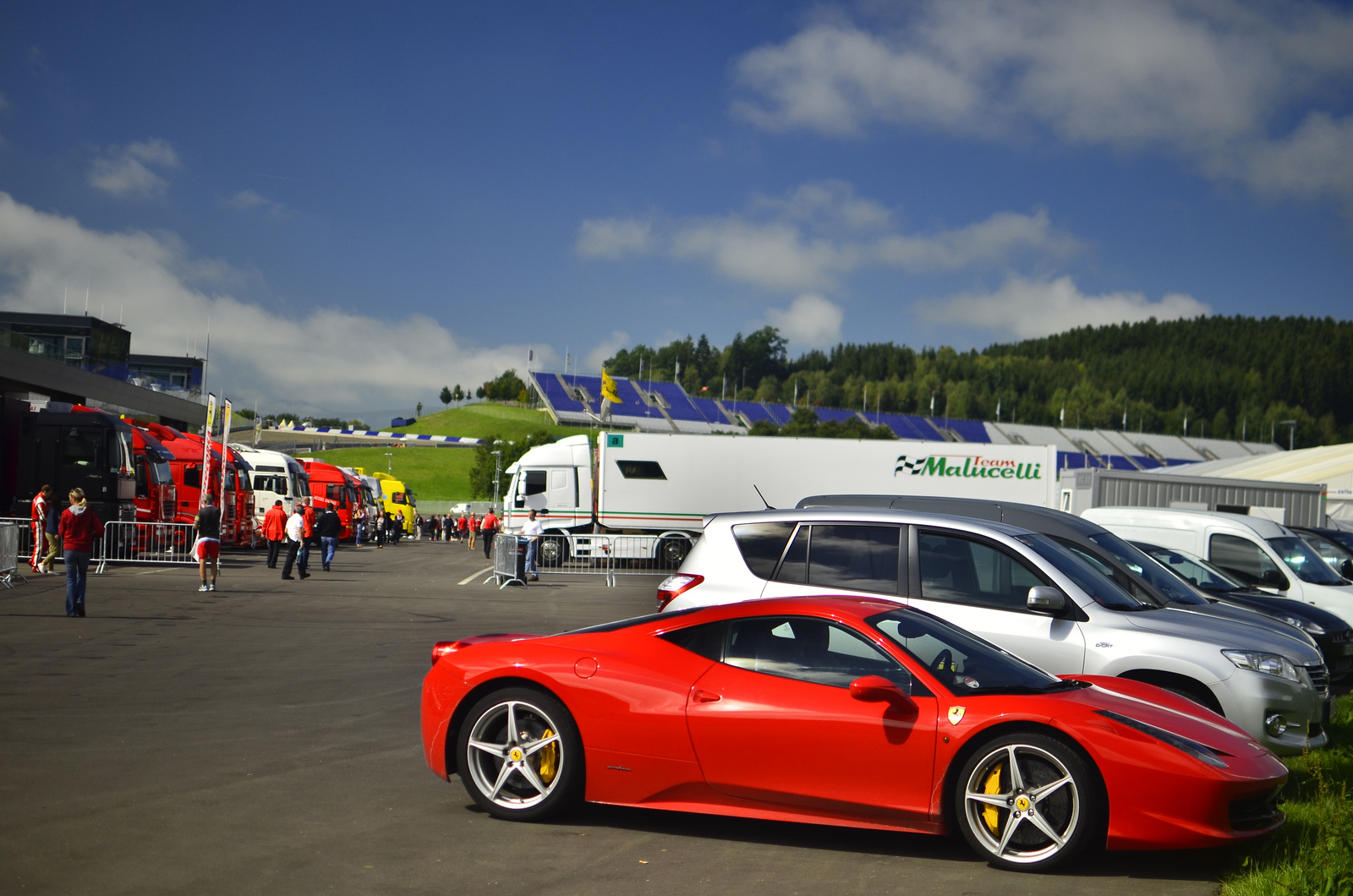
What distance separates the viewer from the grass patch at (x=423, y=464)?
336 feet

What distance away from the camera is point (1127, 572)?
8.84 meters

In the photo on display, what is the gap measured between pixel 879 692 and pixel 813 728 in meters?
0.37

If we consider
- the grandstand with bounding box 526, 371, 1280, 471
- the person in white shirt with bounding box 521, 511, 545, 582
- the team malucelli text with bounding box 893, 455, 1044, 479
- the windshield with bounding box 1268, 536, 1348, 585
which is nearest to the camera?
the windshield with bounding box 1268, 536, 1348, 585

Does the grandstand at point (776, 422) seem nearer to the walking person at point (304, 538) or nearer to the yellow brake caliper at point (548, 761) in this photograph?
the walking person at point (304, 538)

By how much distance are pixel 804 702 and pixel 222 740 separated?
4332mm

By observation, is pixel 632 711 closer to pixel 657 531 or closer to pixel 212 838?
pixel 212 838

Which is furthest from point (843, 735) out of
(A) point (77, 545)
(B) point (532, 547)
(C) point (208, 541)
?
(B) point (532, 547)

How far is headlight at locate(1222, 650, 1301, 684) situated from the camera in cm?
689

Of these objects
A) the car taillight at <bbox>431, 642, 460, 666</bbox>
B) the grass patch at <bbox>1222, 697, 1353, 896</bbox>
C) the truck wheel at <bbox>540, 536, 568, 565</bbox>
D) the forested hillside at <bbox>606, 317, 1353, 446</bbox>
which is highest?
the forested hillside at <bbox>606, 317, 1353, 446</bbox>

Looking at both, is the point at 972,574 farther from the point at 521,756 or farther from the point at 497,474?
the point at 497,474

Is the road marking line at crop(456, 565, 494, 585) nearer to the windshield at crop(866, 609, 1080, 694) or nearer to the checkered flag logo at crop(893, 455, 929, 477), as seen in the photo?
the checkered flag logo at crop(893, 455, 929, 477)

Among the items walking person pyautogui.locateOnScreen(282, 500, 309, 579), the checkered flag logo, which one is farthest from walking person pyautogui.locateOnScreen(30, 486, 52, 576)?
the checkered flag logo

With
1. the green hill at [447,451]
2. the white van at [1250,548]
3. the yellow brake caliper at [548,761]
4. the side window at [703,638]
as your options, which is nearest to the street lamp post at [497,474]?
the green hill at [447,451]

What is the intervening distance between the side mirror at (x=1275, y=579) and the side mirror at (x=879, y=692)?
9.64 m
